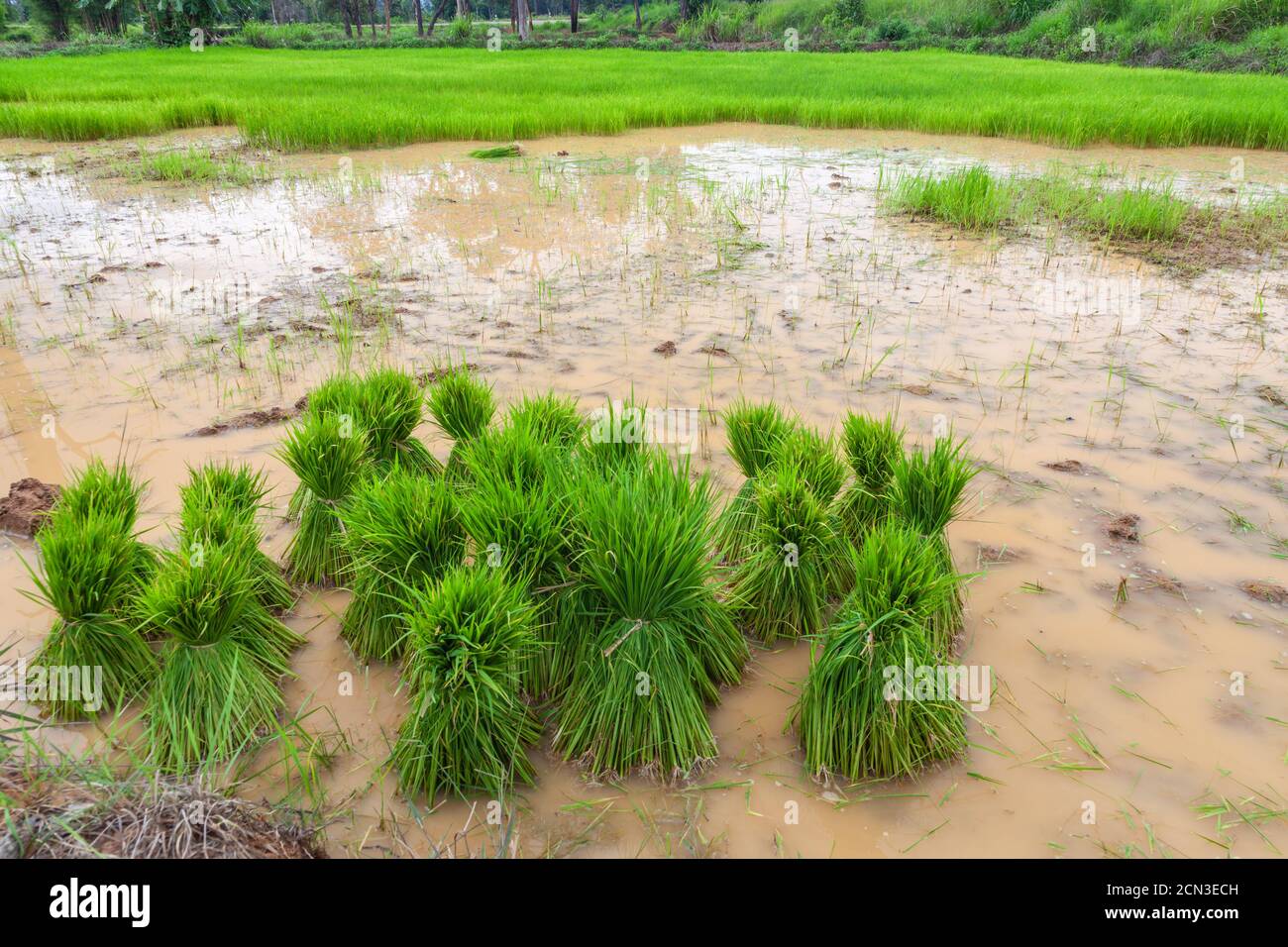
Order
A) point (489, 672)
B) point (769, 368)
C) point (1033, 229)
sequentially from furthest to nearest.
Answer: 1. point (1033, 229)
2. point (769, 368)
3. point (489, 672)

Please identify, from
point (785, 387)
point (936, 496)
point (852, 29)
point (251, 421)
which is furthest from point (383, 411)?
point (852, 29)

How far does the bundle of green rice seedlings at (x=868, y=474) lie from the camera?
8.50 ft

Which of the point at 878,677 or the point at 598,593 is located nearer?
the point at 878,677

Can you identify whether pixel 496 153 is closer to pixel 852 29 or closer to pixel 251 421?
pixel 251 421

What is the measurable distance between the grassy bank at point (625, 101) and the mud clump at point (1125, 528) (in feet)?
28.6

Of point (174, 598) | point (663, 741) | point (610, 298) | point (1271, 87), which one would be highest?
point (1271, 87)

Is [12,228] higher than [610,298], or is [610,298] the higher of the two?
[12,228]

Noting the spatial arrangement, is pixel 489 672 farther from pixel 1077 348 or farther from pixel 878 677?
pixel 1077 348

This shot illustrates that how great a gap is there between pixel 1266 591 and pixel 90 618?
3.43 meters

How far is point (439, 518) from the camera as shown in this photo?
2.18 meters

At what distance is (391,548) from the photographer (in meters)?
2.15

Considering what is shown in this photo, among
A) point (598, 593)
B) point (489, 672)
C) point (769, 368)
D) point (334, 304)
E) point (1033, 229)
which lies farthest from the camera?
point (1033, 229)

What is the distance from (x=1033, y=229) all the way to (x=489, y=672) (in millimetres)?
6303

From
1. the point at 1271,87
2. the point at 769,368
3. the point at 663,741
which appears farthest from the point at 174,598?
the point at 1271,87
